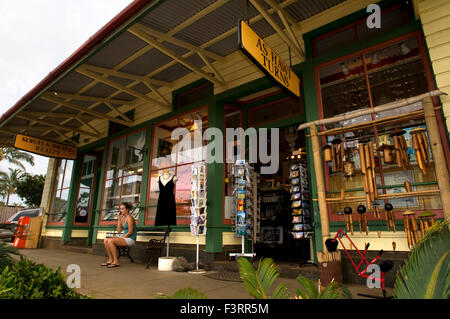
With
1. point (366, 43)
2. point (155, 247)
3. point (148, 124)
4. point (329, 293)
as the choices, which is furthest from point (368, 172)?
point (148, 124)

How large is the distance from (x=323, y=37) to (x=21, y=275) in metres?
5.58

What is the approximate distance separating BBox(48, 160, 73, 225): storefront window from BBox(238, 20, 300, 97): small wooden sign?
30.3ft

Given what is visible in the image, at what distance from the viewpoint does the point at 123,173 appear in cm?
799

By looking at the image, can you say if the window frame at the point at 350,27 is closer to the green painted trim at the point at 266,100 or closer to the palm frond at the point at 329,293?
the green painted trim at the point at 266,100

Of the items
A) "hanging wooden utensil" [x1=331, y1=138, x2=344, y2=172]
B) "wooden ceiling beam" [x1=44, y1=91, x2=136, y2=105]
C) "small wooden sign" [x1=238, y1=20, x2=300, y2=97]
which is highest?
"wooden ceiling beam" [x1=44, y1=91, x2=136, y2=105]

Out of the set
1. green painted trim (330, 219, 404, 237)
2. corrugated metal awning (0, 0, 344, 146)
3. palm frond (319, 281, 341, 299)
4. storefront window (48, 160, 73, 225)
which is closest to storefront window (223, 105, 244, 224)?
corrugated metal awning (0, 0, 344, 146)

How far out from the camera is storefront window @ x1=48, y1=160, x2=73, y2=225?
33.0 feet

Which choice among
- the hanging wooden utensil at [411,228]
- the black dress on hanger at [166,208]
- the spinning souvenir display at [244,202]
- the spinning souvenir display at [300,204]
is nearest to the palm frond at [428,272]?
the hanging wooden utensil at [411,228]

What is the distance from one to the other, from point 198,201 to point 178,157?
1762 millimetres

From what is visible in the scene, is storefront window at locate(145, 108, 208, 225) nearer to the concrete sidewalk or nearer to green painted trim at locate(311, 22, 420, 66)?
the concrete sidewalk

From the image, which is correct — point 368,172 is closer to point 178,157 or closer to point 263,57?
point 263,57

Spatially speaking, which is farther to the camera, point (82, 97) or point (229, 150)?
point (82, 97)
